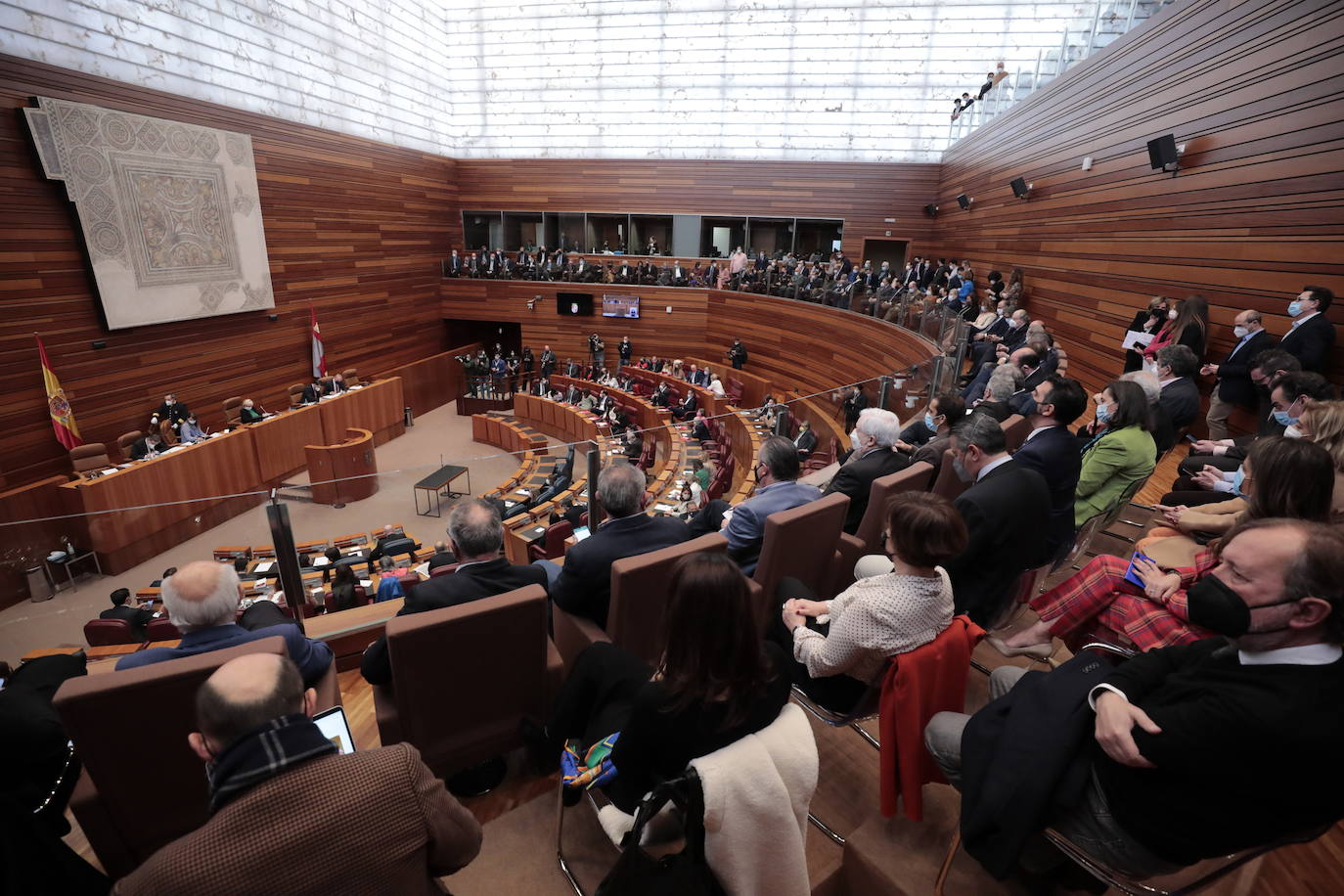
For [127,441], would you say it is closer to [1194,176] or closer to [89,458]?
[89,458]

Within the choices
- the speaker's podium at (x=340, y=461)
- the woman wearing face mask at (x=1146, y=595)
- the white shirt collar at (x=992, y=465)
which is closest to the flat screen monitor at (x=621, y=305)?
the speaker's podium at (x=340, y=461)

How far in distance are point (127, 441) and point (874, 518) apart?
9961 mm

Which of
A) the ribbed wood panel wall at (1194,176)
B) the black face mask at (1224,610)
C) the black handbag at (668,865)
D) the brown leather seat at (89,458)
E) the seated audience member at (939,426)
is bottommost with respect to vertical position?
the brown leather seat at (89,458)

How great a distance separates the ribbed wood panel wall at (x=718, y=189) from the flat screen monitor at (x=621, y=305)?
2.62 metres

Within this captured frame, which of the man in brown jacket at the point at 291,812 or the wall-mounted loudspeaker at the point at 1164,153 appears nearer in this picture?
the man in brown jacket at the point at 291,812

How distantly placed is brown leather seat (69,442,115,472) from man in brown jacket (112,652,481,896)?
9023mm

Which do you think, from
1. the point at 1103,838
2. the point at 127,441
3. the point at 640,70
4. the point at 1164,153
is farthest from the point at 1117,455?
the point at 640,70

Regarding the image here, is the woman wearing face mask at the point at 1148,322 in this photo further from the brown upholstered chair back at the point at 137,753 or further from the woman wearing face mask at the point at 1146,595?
the brown upholstered chair back at the point at 137,753

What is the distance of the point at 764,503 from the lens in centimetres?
272

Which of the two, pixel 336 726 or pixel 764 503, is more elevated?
pixel 764 503

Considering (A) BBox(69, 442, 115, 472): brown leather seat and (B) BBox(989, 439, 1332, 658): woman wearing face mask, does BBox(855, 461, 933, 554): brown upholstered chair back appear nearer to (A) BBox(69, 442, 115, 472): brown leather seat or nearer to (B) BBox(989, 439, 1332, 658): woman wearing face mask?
(B) BBox(989, 439, 1332, 658): woman wearing face mask

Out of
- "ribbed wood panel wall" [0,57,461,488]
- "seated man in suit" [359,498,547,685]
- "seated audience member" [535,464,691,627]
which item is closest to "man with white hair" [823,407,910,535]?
"seated audience member" [535,464,691,627]

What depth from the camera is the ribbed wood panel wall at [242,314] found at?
23.3 feet

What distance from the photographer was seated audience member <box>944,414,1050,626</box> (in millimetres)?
2182
